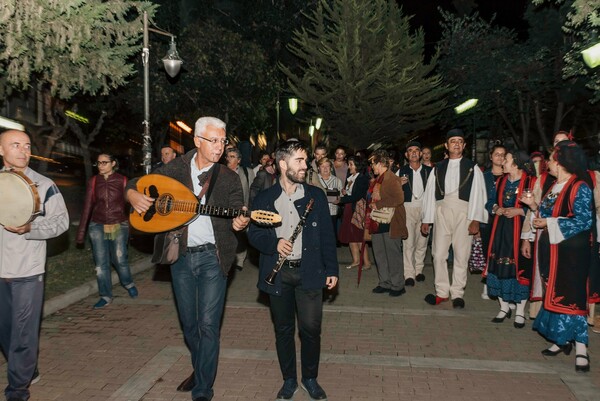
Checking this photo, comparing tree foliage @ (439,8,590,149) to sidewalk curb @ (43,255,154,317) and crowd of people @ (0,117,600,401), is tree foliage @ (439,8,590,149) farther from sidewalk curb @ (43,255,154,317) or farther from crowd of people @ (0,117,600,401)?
sidewalk curb @ (43,255,154,317)

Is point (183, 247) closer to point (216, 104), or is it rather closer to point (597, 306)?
point (597, 306)

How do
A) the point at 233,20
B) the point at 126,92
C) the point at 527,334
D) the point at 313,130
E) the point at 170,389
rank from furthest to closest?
the point at 313,130 < the point at 233,20 < the point at 126,92 < the point at 527,334 < the point at 170,389

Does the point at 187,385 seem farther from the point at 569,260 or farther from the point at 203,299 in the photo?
the point at 569,260

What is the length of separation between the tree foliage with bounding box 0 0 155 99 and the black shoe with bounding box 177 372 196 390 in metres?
5.61

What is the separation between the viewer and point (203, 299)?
4.62 metres

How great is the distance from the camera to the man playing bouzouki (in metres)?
4.57

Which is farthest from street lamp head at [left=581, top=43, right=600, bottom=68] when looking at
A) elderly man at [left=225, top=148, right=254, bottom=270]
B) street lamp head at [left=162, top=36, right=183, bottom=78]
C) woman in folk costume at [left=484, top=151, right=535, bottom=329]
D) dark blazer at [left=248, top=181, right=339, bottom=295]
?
street lamp head at [left=162, top=36, right=183, bottom=78]

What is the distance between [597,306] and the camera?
8.23 m

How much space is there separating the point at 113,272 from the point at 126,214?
73.4 inches

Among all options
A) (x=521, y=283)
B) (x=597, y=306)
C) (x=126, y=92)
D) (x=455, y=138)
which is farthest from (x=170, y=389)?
(x=126, y=92)

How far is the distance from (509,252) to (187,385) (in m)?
4.25

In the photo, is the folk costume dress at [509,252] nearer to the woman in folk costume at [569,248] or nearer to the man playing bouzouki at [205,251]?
the woman in folk costume at [569,248]

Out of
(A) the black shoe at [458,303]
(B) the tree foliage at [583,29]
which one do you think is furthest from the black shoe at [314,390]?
(B) the tree foliage at [583,29]

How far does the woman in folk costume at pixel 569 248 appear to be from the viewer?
5539 millimetres
